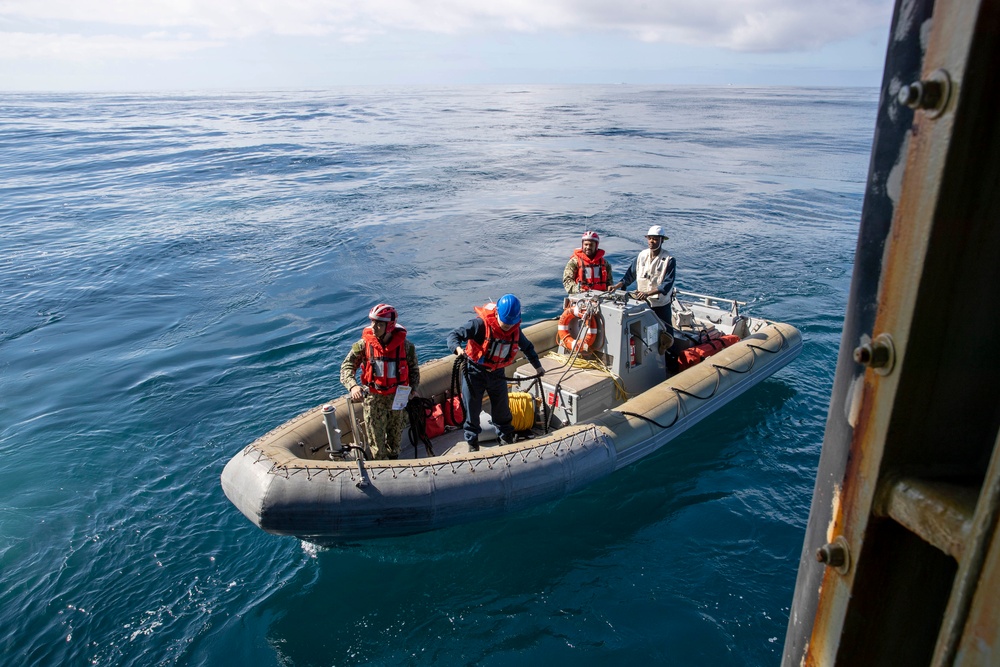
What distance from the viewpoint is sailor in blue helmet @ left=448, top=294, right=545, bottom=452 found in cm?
659

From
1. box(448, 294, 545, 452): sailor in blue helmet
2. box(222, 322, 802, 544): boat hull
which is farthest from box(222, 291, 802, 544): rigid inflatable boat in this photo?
box(448, 294, 545, 452): sailor in blue helmet

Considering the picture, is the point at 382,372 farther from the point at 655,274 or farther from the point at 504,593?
the point at 655,274

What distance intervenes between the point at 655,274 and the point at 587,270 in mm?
971

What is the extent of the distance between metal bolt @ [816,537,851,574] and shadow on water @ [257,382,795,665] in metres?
4.86

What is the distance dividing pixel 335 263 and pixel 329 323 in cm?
433

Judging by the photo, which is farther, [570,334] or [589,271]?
[589,271]

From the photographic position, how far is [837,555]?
1.28 m

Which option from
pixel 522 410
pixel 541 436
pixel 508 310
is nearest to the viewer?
pixel 508 310

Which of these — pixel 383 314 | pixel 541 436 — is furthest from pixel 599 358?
pixel 383 314

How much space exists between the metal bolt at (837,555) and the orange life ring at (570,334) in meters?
6.98

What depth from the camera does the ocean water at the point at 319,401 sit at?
5.88 metres

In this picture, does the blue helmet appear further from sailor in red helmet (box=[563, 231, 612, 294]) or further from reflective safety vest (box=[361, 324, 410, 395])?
sailor in red helmet (box=[563, 231, 612, 294])

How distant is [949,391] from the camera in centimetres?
109

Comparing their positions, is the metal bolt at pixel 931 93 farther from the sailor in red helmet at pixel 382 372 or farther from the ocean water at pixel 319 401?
the ocean water at pixel 319 401
